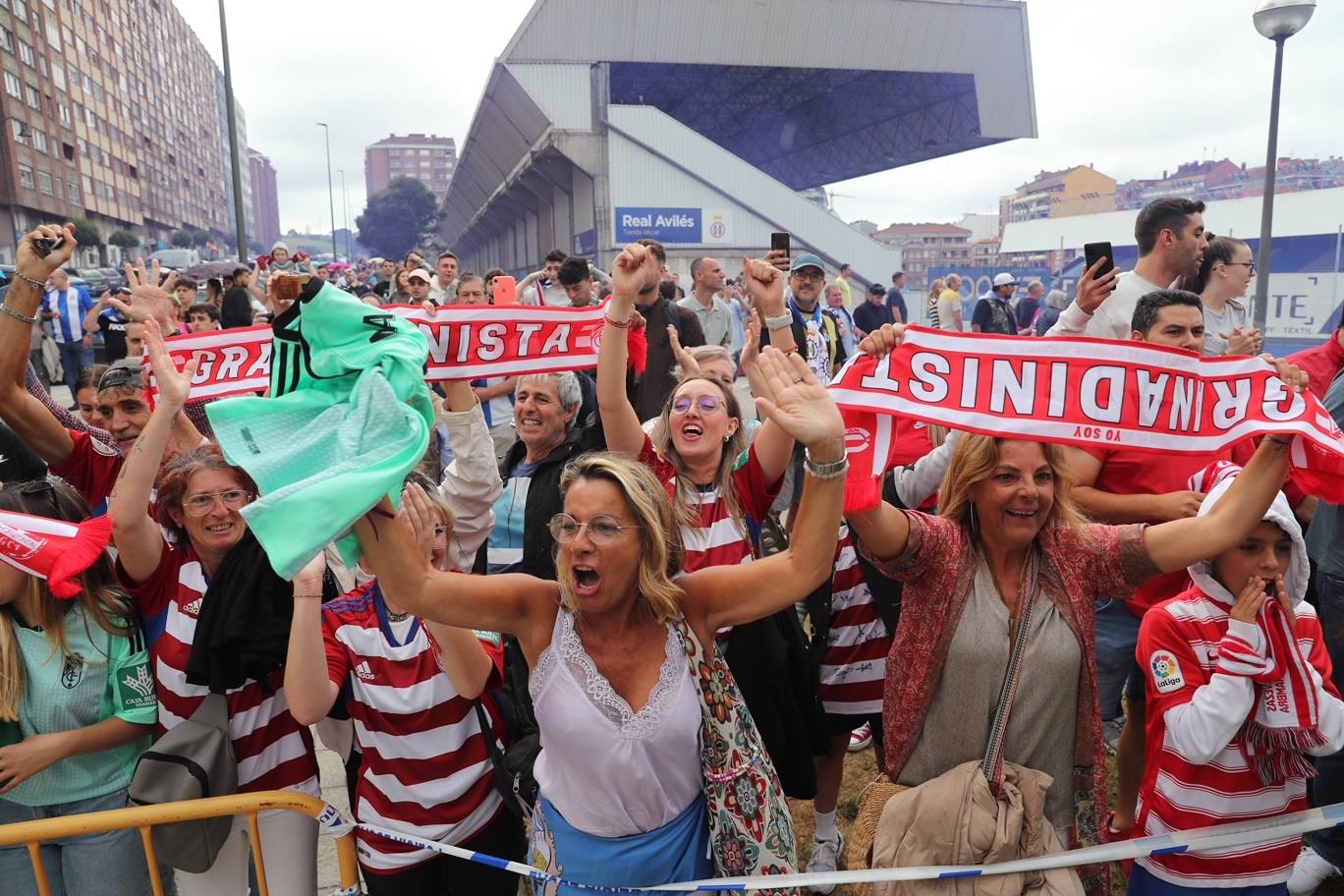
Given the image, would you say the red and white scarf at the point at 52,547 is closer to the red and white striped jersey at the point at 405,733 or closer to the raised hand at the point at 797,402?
the red and white striped jersey at the point at 405,733

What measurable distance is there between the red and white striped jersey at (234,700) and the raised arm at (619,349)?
1.41 m

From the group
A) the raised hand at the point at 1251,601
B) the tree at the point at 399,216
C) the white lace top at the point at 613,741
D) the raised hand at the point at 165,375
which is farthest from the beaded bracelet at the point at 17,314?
the tree at the point at 399,216

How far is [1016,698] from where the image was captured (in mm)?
2334

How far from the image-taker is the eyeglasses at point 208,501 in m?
2.71

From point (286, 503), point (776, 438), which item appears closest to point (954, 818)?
point (776, 438)

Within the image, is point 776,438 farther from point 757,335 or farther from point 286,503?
point 286,503

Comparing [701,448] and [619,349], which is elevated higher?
[619,349]

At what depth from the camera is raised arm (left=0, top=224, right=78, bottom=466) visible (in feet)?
→ 10.7

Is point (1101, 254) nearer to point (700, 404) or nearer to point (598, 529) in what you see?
point (700, 404)

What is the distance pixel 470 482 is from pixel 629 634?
4.31 feet

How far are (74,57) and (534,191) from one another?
56013 mm

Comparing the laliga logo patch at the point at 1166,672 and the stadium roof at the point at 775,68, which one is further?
the stadium roof at the point at 775,68

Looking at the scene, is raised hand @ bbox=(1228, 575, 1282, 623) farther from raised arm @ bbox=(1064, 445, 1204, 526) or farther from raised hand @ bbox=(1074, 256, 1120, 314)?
raised hand @ bbox=(1074, 256, 1120, 314)

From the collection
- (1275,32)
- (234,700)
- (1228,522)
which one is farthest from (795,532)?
(1275,32)
